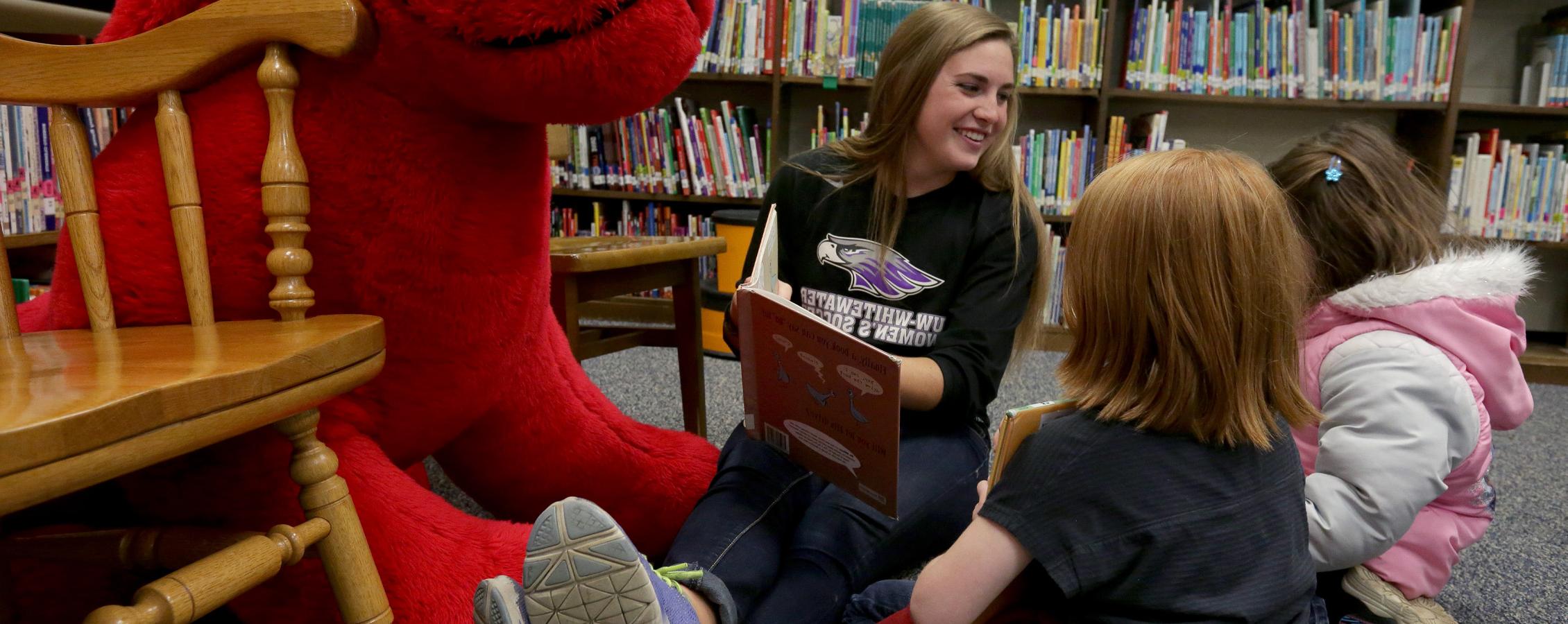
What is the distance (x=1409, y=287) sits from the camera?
86 centimetres

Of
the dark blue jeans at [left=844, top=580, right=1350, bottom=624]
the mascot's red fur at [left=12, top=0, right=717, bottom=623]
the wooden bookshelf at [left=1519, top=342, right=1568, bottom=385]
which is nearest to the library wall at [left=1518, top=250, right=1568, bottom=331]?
the wooden bookshelf at [left=1519, top=342, right=1568, bottom=385]

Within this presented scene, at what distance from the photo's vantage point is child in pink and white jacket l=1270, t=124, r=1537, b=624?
0.82 meters

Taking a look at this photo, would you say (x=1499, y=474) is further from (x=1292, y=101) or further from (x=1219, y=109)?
(x=1219, y=109)

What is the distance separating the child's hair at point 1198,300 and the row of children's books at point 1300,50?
6.59ft

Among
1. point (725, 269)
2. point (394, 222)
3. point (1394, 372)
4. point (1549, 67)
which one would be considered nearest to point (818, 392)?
point (394, 222)

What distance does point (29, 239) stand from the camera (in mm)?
1357

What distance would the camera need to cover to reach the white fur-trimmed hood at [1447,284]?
0.86m

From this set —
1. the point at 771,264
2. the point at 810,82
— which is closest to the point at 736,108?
the point at 810,82

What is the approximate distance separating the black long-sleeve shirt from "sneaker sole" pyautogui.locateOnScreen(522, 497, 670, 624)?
20.3 inches

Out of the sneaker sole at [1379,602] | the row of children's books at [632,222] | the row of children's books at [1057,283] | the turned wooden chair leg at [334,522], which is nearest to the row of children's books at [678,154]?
the row of children's books at [632,222]

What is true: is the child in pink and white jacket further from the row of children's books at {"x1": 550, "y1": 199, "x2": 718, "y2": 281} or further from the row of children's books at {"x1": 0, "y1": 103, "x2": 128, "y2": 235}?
the row of children's books at {"x1": 550, "y1": 199, "x2": 718, "y2": 281}

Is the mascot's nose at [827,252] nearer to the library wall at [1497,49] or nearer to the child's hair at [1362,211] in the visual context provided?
Answer: the child's hair at [1362,211]

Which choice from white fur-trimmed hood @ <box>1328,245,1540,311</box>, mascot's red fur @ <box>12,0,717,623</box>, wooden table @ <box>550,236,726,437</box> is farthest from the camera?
wooden table @ <box>550,236,726,437</box>

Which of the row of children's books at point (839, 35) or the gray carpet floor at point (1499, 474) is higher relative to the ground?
the row of children's books at point (839, 35)
